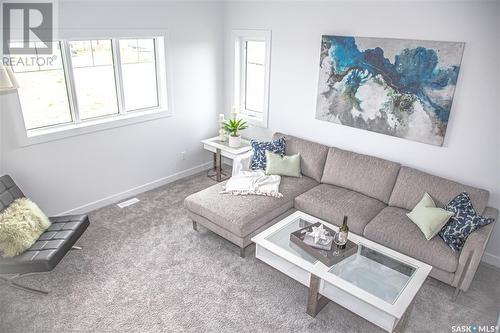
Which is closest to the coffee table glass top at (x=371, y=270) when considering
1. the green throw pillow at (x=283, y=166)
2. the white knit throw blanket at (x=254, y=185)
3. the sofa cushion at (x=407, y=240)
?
the sofa cushion at (x=407, y=240)

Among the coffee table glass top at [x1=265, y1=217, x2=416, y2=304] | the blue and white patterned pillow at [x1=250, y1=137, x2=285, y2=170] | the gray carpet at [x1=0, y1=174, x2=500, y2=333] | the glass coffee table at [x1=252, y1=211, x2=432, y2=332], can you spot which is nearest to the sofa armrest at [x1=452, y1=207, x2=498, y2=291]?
the gray carpet at [x1=0, y1=174, x2=500, y2=333]

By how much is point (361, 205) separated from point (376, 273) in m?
1.02

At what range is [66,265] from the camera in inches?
132

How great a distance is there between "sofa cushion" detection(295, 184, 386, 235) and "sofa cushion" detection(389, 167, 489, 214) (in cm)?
23

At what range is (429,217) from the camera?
3.16 metres

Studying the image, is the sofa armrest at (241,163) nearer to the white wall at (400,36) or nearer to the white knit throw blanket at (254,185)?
the white knit throw blanket at (254,185)

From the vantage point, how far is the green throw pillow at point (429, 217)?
311 centimetres

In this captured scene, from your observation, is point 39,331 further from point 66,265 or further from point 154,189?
point 154,189

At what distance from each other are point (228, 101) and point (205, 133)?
63cm

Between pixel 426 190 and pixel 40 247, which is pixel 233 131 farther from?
pixel 40 247

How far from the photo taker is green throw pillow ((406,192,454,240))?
3109 millimetres

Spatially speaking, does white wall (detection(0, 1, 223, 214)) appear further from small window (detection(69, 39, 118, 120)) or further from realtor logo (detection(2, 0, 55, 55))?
small window (detection(69, 39, 118, 120))

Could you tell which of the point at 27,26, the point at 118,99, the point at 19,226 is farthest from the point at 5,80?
the point at 118,99

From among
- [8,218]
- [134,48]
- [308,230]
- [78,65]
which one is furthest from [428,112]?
[8,218]
